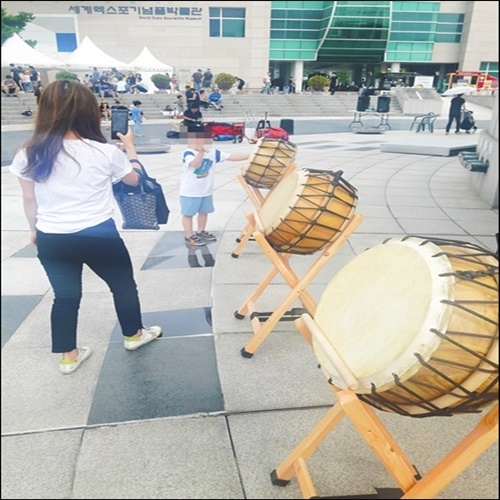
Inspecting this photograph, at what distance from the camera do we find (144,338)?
2928 mm

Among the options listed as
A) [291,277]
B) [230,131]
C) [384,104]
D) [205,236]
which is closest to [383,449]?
[291,277]

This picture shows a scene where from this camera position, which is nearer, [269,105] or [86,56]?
[86,56]

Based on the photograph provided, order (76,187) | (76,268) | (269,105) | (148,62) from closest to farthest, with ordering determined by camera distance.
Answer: (76,187) → (76,268) → (148,62) → (269,105)

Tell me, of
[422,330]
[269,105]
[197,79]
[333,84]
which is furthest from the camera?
[333,84]

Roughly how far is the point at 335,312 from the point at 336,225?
1058 mm

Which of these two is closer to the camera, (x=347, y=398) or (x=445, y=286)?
(x=445, y=286)

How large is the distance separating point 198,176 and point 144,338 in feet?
6.95

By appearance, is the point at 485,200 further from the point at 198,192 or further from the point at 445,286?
the point at 445,286

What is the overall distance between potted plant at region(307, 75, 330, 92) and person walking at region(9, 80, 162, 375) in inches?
940

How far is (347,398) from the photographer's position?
1.48 meters

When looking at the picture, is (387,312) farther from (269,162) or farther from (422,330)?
(269,162)

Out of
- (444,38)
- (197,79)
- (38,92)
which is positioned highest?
(444,38)

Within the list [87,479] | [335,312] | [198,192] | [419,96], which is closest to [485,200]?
[198,192]

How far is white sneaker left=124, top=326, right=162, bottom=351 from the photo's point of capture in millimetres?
2859
